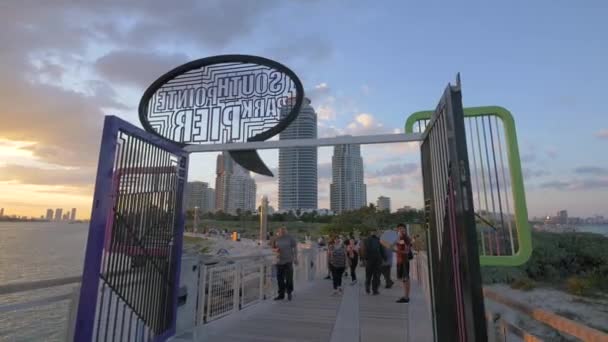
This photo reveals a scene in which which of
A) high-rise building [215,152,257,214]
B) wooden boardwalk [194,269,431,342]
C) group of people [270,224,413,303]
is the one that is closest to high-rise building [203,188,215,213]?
high-rise building [215,152,257,214]

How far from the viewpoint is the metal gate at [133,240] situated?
2.81 meters

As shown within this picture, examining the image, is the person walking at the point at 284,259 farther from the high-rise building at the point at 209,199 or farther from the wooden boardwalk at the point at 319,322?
the high-rise building at the point at 209,199

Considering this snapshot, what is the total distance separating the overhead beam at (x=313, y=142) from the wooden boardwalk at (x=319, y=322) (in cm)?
233

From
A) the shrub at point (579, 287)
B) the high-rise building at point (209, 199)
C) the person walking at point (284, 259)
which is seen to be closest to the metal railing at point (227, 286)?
the person walking at point (284, 259)

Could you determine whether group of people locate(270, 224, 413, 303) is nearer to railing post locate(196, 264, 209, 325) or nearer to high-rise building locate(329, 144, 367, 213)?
railing post locate(196, 264, 209, 325)

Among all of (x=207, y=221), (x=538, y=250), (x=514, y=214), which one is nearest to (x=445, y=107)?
(x=514, y=214)

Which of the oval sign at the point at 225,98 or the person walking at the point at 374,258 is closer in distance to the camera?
the oval sign at the point at 225,98

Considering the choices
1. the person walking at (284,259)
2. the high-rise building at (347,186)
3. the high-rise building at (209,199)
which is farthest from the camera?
the high-rise building at (347,186)

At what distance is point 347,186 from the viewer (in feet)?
181

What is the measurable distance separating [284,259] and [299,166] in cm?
2366

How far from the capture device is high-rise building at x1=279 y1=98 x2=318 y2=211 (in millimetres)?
4805

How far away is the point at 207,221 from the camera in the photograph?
68.8 m

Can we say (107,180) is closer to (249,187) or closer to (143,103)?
(143,103)

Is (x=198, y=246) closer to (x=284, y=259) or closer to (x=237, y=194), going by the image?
(x=237, y=194)
